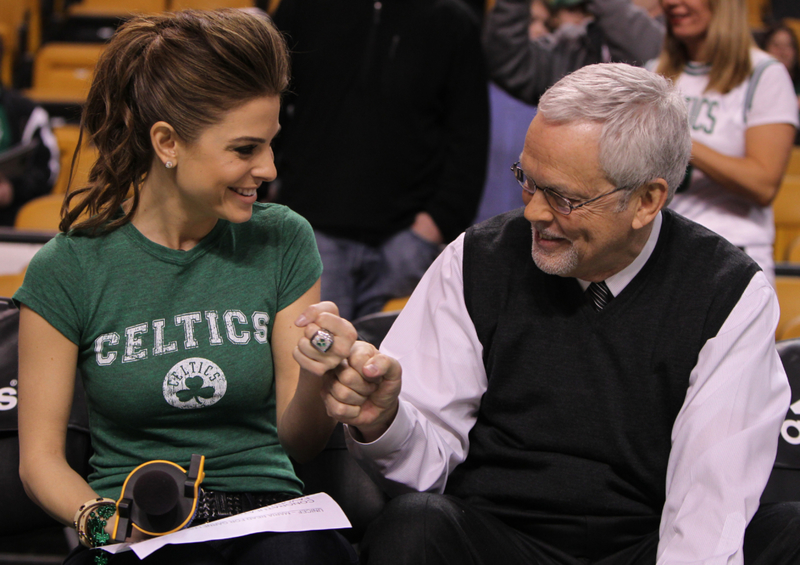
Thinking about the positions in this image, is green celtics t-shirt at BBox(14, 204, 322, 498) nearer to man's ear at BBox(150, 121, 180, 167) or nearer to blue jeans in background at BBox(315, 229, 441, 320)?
man's ear at BBox(150, 121, 180, 167)

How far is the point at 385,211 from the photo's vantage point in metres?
2.35

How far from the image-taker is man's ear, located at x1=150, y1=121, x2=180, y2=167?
132cm

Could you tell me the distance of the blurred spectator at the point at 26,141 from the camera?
3.61 metres

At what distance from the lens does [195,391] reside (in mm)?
1336

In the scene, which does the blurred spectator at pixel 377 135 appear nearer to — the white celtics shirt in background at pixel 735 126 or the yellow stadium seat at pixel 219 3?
the white celtics shirt in background at pixel 735 126

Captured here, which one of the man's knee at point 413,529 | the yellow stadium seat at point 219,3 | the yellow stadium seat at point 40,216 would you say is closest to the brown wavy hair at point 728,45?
the man's knee at point 413,529

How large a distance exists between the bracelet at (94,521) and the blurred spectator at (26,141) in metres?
2.72

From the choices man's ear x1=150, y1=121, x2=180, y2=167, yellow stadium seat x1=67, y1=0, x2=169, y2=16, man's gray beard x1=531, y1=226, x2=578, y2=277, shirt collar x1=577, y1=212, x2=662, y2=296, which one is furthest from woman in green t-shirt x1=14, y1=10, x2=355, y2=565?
yellow stadium seat x1=67, y1=0, x2=169, y2=16

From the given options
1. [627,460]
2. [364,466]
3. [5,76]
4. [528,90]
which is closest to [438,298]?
[364,466]

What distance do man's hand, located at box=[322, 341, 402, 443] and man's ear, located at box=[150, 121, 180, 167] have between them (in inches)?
17.3

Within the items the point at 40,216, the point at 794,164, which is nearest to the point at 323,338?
the point at 40,216

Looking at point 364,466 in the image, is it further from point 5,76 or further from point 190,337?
point 5,76

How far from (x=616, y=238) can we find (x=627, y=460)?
37 centimetres

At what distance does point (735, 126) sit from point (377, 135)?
3.18 feet
